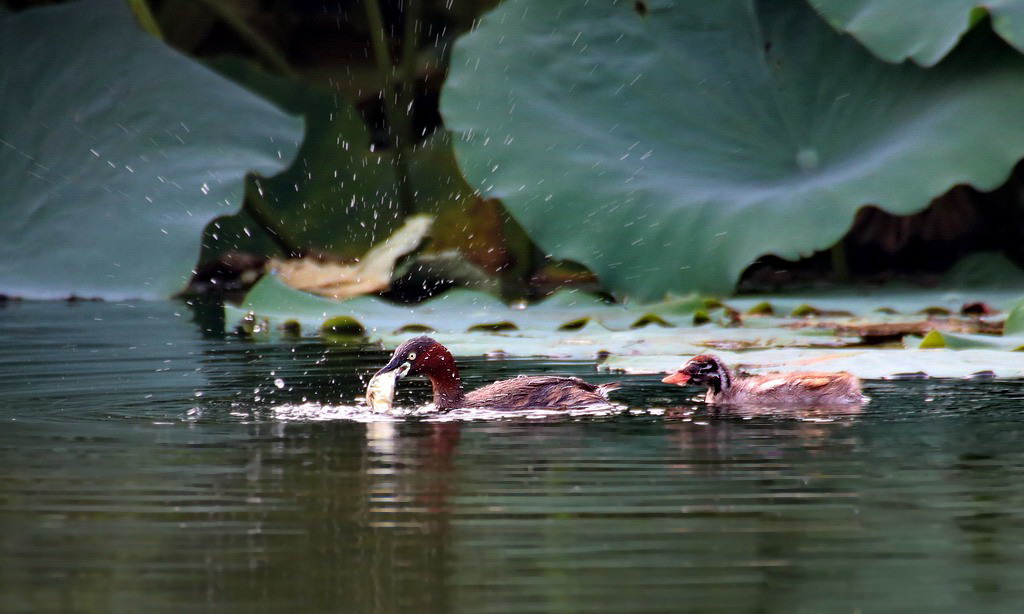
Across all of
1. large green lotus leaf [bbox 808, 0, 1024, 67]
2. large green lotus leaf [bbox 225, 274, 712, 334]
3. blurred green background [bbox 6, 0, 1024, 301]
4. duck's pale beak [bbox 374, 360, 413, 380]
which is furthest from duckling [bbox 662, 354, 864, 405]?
large green lotus leaf [bbox 808, 0, 1024, 67]

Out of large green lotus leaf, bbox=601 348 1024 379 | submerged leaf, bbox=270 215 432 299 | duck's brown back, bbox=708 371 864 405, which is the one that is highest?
submerged leaf, bbox=270 215 432 299

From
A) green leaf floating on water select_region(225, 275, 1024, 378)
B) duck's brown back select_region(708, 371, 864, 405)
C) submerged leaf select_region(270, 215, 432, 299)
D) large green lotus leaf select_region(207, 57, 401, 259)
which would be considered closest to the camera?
duck's brown back select_region(708, 371, 864, 405)

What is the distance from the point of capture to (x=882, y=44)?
7832 mm

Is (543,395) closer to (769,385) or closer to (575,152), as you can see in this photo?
(769,385)

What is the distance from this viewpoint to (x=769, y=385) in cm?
549

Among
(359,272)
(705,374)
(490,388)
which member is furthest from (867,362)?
(359,272)

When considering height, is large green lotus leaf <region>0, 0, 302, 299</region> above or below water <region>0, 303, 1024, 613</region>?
above

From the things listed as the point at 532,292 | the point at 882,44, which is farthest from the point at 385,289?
the point at 882,44

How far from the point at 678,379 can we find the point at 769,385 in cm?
32

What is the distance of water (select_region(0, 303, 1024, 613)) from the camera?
2.76 meters

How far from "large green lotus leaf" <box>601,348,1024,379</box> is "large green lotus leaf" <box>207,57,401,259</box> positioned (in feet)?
15.2

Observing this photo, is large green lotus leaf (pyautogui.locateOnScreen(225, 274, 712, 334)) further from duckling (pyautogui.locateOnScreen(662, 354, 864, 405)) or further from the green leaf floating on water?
duckling (pyautogui.locateOnScreen(662, 354, 864, 405))

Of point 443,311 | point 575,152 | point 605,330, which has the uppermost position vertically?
point 575,152

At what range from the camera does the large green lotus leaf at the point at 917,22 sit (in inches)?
297
